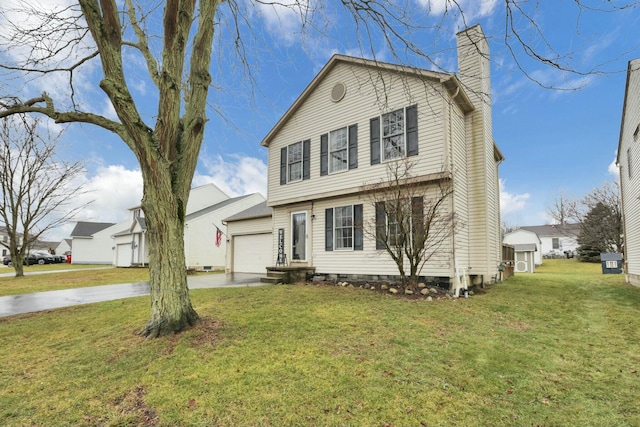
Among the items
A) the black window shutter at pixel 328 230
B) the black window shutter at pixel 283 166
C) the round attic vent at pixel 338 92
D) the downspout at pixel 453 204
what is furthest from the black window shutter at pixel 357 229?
the round attic vent at pixel 338 92

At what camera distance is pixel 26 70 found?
6219 mm

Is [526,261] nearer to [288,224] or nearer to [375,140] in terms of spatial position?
[375,140]

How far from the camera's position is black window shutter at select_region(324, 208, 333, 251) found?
12000 mm

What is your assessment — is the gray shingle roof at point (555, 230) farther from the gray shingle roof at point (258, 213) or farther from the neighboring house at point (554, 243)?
the gray shingle roof at point (258, 213)

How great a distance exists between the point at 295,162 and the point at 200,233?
12089 mm

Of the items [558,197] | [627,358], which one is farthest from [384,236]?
[558,197]

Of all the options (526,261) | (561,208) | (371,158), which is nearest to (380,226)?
(371,158)

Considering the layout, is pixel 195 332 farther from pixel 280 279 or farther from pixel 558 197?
pixel 558 197

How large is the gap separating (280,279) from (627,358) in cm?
906

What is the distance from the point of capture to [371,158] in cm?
1096

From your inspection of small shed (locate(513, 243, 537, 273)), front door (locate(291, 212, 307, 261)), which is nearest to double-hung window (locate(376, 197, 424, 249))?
front door (locate(291, 212, 307, 261))

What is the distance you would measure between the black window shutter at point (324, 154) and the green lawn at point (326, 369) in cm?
643

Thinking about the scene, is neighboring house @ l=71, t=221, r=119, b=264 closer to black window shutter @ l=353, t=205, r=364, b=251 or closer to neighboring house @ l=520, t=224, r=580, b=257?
black window shutter @ l=353, t=205, r=364, b=251

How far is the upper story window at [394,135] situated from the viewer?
10047 mm
